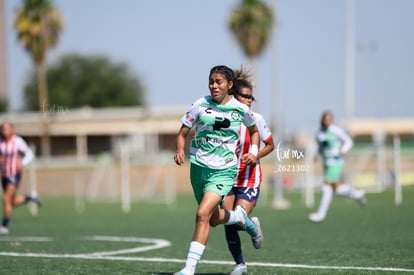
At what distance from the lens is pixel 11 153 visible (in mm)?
16344

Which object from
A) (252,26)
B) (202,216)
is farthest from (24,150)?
(252,26)

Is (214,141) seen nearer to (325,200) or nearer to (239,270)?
(239,270)

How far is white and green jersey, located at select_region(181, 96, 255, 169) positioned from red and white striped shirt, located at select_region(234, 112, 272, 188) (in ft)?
2.52

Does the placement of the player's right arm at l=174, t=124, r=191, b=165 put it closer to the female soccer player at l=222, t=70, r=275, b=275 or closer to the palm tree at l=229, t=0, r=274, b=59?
the female soccer player at l=222, t=70, r=275, b=275

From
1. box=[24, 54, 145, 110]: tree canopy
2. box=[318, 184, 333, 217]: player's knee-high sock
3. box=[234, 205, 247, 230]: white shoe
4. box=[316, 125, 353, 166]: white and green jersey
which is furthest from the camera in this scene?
box=[24, 54, 145, 110]: tree canopy

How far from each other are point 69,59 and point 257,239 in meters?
89.5

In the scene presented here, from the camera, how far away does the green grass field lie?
30.3ft

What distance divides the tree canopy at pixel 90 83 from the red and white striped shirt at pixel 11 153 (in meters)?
74.4

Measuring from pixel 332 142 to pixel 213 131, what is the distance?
9023mm

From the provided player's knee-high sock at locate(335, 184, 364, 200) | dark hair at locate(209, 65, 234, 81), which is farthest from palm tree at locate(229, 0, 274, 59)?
dark hair at locate(209, 65, 234, 81)

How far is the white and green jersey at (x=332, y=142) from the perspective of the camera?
16.6 m

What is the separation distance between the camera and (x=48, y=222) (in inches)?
778

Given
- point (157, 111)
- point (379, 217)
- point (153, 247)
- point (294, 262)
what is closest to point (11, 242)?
point (153, 247)

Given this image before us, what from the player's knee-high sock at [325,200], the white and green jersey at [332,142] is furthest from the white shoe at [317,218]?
the white and green jersey at [332,142]
